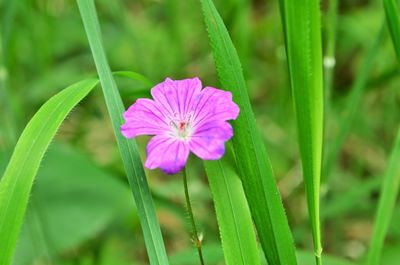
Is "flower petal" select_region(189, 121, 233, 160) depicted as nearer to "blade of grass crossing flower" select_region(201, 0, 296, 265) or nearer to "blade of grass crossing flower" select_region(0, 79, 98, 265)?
"blade of grass crossing flower" select_region(201, 0, 296, 265)

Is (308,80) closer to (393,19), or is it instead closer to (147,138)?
(393,19)

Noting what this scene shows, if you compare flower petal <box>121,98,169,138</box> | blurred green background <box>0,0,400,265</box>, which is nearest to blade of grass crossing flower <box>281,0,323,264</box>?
flower petal <box>121,98,169,138</box>

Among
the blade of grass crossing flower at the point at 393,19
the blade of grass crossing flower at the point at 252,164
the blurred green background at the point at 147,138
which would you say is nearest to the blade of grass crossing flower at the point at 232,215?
the blade of grass crossing flower at the point at 252,164

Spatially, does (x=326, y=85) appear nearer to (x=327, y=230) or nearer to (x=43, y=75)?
(x=327, y=230)

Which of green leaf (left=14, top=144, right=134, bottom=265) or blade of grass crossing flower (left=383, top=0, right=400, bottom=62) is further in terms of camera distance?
green leaf (left=14, top=144, right=134, bottom=265)

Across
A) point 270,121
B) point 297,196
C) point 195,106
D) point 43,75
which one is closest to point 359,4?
point 270,121

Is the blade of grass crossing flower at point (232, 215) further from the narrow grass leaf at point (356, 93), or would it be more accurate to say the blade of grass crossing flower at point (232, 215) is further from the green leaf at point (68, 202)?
the green leaf at point (68, 202)
